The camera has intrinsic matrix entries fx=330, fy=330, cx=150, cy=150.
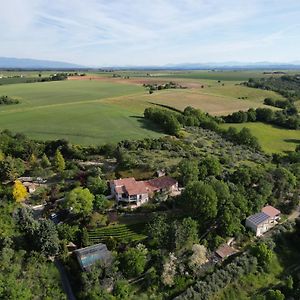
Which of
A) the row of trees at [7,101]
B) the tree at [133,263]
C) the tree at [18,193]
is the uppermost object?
the row of trees at [7,101]

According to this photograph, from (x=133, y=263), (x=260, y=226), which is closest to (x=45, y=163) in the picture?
(x=133, y=263)

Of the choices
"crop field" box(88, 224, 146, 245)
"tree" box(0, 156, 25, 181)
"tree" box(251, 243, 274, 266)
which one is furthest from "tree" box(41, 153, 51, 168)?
"tree" box(251, 243, 274, 266)

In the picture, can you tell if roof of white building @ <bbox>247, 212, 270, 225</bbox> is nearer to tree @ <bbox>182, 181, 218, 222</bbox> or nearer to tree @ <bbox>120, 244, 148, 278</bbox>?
tree @ <bbox>182, 181, 218, 222</bbox>

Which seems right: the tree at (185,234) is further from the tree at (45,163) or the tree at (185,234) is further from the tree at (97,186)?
the tree at (45,163)

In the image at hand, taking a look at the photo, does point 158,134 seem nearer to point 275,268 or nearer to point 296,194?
point 296,194

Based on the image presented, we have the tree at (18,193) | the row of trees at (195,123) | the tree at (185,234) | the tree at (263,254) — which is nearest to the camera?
the tree at (185,234)

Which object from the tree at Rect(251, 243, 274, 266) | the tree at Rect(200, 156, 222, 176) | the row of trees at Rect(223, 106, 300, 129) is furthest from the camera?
the row of trees at Rect(223, 106, 300, 129)

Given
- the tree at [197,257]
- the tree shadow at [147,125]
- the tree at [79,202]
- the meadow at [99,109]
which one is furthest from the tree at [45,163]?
the tree at [197,257]
